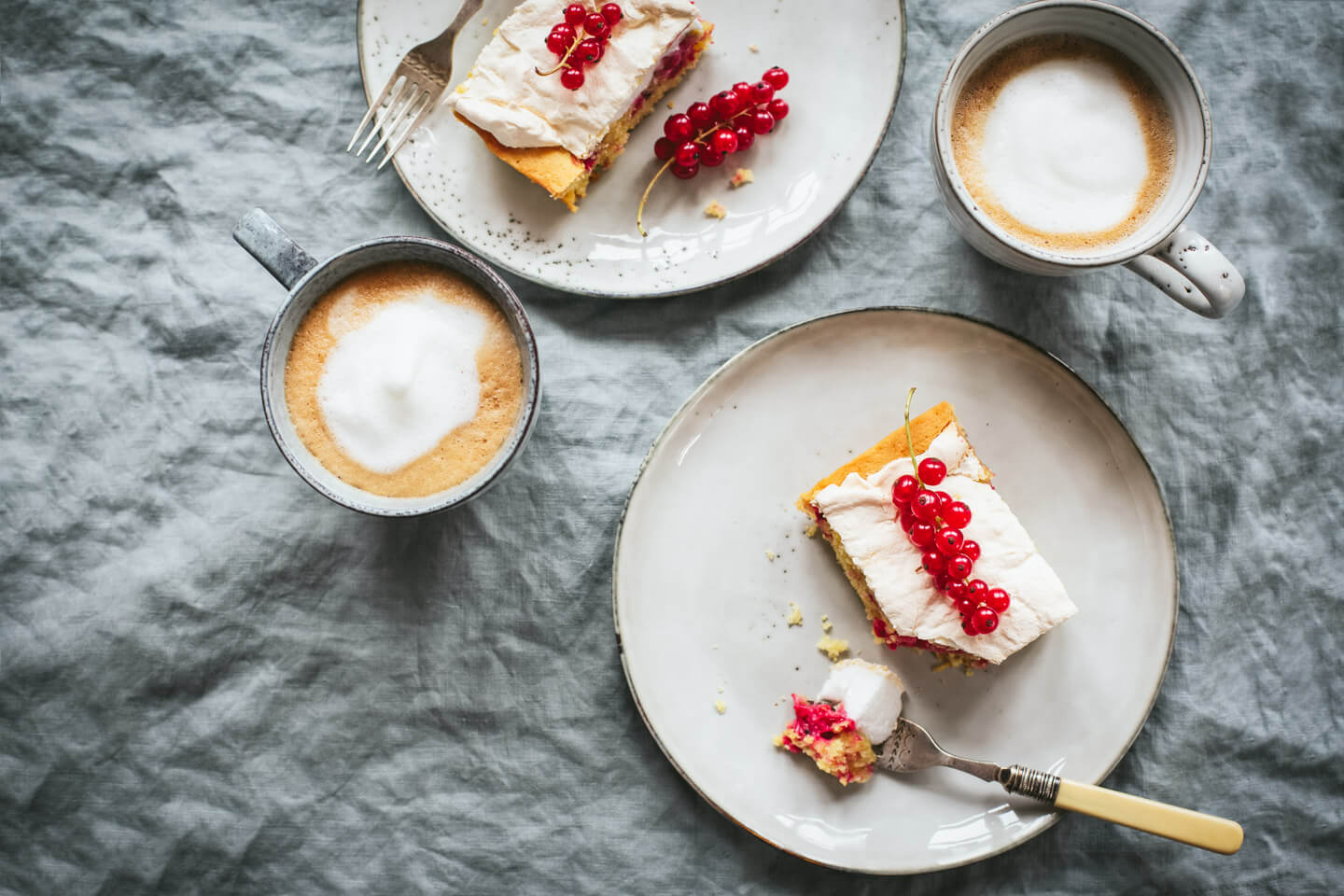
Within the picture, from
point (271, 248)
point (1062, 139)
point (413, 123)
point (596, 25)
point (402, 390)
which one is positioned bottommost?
point (402, 390)

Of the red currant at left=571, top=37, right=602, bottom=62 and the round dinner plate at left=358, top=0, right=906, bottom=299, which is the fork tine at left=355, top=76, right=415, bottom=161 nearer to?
the round dinner plate at left=358, top=0, right=906, bottom=299

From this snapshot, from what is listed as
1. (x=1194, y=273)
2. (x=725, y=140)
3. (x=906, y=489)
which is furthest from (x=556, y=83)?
(x=1194, y=273)

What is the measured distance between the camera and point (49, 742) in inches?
85.8

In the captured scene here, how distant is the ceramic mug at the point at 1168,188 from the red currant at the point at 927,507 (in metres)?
0.54

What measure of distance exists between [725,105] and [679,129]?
12cm

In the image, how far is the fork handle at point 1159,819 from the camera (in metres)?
1.86

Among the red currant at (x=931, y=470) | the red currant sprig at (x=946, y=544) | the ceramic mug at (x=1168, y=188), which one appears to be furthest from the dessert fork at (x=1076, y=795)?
the ceramic mug at (x=1168, y=188)

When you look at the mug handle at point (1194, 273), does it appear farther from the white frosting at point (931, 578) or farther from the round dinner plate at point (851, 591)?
the white frosting at point (931, 578)

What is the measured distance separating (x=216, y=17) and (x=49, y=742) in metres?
1.81

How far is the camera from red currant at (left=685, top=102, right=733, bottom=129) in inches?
83.5

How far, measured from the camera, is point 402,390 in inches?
71.6

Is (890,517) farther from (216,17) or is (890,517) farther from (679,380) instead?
(216,17)

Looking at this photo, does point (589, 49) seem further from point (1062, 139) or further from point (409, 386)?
point (1062, 139)

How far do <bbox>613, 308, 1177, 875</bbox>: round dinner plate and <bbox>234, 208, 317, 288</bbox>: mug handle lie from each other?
33.1 inches
